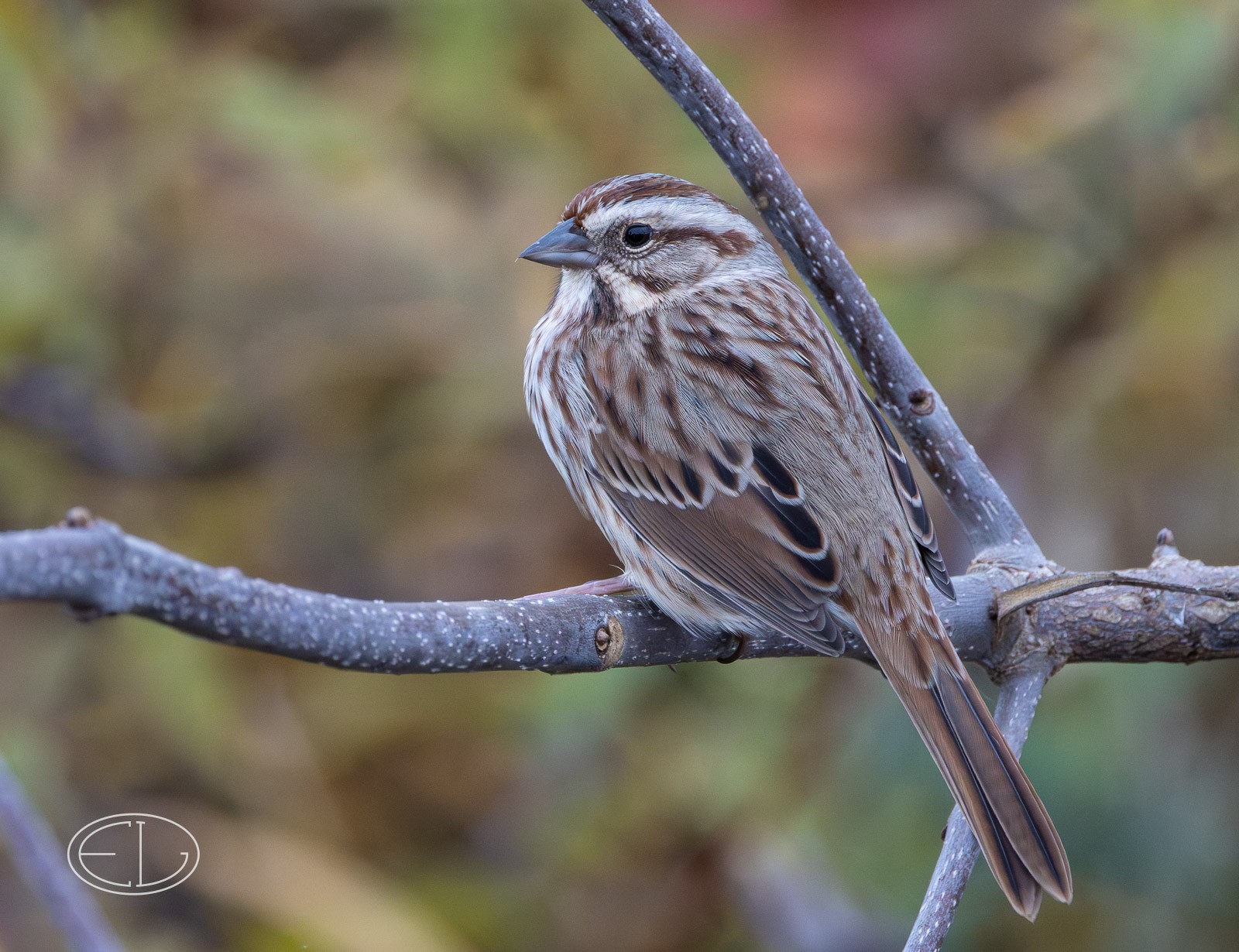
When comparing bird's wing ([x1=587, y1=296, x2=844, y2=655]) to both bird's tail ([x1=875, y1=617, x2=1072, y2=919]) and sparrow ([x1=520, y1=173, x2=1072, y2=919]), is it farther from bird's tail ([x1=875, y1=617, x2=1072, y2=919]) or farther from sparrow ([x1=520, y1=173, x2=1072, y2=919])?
bird's tail ([x1=875, y1=617, x2=1072, y2=919])

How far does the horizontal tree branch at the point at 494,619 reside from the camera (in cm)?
105

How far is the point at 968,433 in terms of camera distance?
3.07 metres

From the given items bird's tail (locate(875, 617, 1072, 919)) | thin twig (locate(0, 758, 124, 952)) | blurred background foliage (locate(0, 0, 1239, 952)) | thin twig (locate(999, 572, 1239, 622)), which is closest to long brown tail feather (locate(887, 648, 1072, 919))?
bird's tail (locate(875, 617, 1072, 919))

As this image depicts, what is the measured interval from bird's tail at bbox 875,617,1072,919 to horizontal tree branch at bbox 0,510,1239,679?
0.06m

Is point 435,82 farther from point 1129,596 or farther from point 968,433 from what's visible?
point 1129,596

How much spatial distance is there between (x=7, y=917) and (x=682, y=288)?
1816 mm

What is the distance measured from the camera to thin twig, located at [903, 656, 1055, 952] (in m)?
1.54

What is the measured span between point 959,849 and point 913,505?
0.82 metres

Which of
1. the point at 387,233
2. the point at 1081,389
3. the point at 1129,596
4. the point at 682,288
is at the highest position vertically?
the point at 387,233

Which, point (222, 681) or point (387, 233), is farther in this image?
point (387, 233)

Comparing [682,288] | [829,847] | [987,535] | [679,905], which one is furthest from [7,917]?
[987,535]

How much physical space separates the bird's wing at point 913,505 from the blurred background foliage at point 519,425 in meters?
0.50

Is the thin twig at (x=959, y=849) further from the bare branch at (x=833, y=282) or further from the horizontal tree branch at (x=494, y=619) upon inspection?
the bare branch at (x=833, y=282)

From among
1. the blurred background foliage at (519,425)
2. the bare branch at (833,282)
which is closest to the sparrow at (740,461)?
the bare branch at (833,282)
